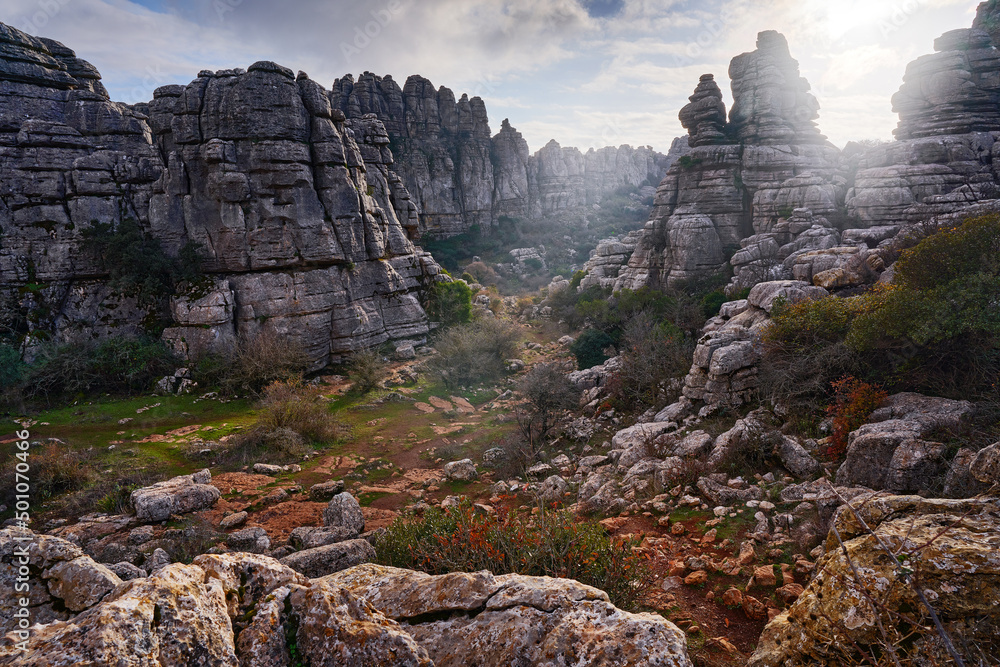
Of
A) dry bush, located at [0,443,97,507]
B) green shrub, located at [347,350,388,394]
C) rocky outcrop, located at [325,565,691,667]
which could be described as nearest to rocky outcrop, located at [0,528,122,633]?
rocky outcrop, located at [325,565,691,667]

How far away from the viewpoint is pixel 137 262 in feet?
63.6

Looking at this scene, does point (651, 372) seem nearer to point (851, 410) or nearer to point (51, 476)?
point (851, 410)

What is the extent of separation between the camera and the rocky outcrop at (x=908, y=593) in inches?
91.9

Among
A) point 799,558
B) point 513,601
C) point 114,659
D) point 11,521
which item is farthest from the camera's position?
point 11,521

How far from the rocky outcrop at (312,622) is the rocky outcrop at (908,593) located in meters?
0.86

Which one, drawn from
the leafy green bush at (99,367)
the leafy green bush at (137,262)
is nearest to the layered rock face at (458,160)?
the leafy green bush at (137,262)

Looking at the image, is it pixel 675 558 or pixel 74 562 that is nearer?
pixel 74 562

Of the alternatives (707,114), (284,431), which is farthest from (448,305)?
(707,114)

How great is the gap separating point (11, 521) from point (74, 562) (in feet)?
27.8

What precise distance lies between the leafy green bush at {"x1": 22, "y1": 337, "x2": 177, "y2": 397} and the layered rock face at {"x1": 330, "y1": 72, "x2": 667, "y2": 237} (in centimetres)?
3642

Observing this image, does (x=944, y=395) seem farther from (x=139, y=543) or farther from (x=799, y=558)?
(x=139, y=543)

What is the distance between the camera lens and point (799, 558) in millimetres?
5027

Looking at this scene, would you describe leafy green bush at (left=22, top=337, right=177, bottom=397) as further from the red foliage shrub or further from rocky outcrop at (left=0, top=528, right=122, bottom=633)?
the red foliage shrub

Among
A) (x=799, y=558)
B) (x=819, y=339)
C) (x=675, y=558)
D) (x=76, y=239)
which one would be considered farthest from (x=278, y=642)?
(x=76, y=239)
